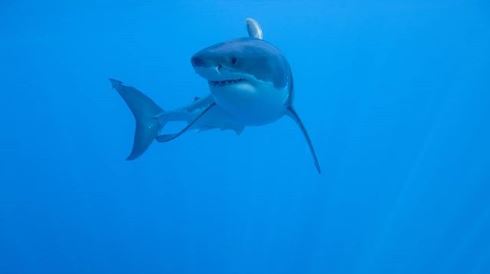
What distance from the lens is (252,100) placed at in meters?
3.37

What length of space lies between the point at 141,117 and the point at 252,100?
2.54 metres

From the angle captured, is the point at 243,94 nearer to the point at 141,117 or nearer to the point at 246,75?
the point at 246,75

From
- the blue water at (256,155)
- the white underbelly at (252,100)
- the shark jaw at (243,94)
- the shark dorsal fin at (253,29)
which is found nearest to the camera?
the shark jaw at (243,94)

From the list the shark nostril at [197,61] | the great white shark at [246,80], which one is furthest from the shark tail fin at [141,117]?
the shark nostril at [197,61]

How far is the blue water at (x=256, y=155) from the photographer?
12977 mm

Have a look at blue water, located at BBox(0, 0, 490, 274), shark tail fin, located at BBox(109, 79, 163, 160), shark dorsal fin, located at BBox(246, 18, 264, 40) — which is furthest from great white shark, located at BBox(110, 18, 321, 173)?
blue water, located at BBox(0, 0, 490, 274)

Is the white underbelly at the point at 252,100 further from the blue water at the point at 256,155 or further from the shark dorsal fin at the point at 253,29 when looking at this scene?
the blue water at the point at 256,155

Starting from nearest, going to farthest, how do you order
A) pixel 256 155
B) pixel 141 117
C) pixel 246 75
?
pixel 246 75, pixel 141 117, pixel 256 155

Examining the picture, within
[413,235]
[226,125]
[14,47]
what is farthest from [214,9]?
[226,125]

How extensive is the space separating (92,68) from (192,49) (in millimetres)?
6284

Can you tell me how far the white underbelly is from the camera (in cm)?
317

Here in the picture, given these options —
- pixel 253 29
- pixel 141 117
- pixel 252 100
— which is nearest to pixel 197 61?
pixel 252 100

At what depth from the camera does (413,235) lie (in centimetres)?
1293

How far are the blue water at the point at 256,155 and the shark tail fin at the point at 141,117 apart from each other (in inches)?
303
